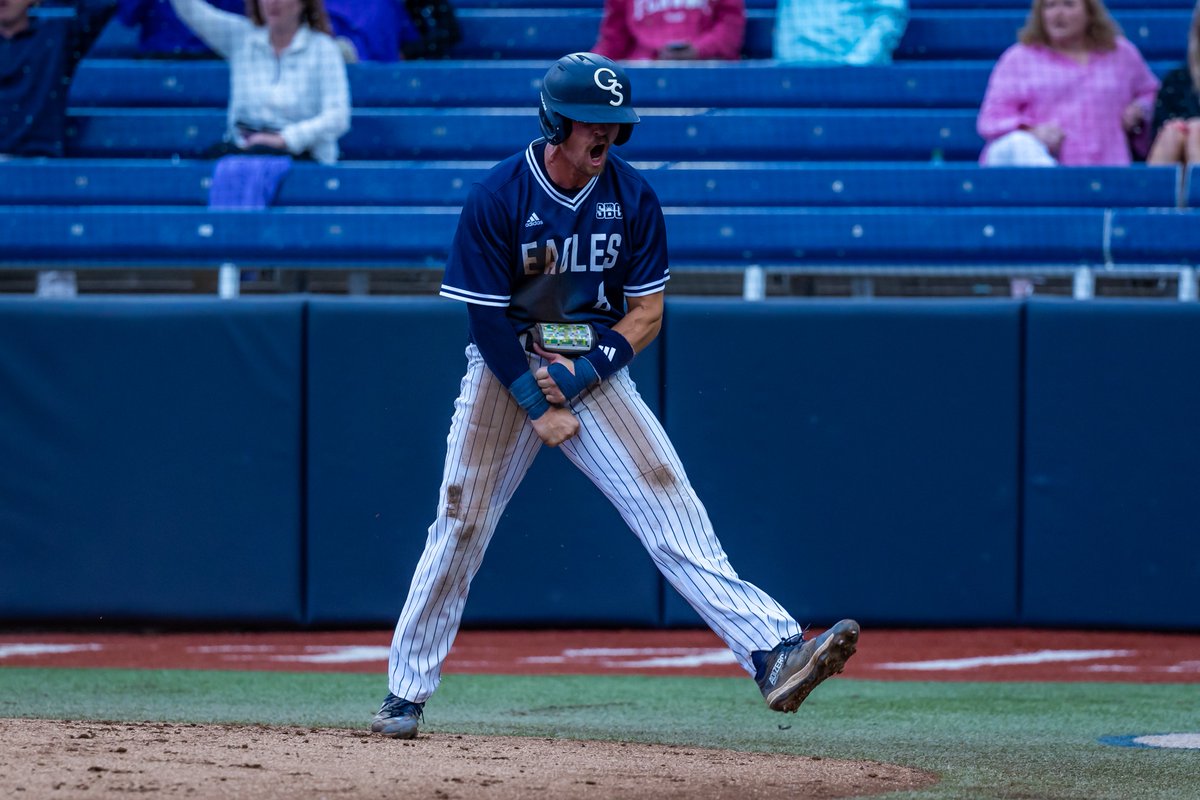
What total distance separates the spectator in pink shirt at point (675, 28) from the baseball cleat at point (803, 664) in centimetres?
583

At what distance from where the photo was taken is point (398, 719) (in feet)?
13.7

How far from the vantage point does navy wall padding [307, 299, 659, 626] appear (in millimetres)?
6918

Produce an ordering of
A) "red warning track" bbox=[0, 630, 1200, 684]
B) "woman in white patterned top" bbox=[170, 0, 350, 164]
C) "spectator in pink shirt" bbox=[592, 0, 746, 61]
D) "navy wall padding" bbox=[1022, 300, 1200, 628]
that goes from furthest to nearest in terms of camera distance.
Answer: "spectator in pink shirt" bbox=[592, 0, 746, 61] < "woman in white patterned top" bbox=[170, 0, 350, 164] < "navy wall padding" bbox=[1022, 300, 1200, 628] < "red warning track" bbox=[0, 630, 1200, 684]

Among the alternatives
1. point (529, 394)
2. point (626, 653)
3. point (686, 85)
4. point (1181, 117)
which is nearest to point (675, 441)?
point (626, 653)

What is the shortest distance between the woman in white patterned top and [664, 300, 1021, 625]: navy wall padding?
260 cm

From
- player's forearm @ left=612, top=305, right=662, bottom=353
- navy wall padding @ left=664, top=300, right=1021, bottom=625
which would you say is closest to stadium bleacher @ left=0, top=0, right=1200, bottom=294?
navy wall padding @ left=664, top=300, right=1021, bottom=625

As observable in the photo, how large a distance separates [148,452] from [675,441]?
225cm

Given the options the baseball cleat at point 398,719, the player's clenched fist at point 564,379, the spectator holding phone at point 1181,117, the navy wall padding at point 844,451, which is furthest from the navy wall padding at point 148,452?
the spectator holding phone at point 1181,117

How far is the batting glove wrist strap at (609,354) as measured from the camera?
157 inches

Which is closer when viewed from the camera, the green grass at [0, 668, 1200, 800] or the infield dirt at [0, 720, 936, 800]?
the infield dirt at [0, 720, 936, 800]

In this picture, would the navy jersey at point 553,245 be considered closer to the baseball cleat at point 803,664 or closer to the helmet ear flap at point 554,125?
the helmet ear flap at point 554,125

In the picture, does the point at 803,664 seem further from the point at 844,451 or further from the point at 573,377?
the point at 844,451

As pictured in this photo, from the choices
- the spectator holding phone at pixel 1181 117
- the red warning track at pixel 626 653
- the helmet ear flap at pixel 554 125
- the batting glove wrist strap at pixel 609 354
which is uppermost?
the spectator holding phone at pixel 1181 117

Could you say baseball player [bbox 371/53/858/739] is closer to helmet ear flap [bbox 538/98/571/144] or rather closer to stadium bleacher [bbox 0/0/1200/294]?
helmet ear flap [bbox 538/98/571/144]
